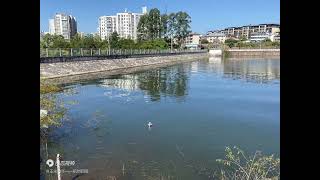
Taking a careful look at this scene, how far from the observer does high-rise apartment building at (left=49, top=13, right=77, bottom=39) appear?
57.7 m

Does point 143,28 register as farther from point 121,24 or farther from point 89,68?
point 89,68

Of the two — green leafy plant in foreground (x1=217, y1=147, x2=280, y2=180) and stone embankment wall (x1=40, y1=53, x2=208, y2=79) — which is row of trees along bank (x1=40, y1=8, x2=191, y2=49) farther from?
green leafy plant in foreground (x1=217, y1=147, x2=280, y2=180)

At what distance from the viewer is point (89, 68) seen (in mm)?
34531

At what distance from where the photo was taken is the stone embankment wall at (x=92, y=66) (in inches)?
1084

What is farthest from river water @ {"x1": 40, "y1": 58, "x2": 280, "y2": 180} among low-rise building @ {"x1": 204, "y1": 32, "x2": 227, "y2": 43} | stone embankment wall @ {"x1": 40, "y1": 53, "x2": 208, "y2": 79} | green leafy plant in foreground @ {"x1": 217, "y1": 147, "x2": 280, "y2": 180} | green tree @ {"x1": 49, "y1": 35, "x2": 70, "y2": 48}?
low-rise building @ {"x1": 204, "y1": 32, "x2": 227, "y2": 43}

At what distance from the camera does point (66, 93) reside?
2122cm

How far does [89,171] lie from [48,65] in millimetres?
21762

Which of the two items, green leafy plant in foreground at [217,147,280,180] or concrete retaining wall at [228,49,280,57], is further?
concrete retaining wall at [228,49,280,57]

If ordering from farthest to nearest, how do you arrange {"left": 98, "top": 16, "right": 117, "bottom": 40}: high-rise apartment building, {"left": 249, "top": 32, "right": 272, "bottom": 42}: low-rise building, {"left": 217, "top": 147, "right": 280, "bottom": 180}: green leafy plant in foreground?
{"left": 249, "top": 32, "right": 272, "bottom": 42}: low-rise building, {"left": 98, "top": 16, "right": 117, "bottom": 40}: high-rise apartment building, {"left": 217, "top": 147, "right": 280, "bottom": 180}: green leafy plant in foreground

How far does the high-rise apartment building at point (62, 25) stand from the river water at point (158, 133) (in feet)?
128

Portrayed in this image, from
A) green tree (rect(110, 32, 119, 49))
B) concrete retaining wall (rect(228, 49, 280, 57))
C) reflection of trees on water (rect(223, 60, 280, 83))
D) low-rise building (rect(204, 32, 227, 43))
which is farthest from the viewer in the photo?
low-rise building (rect(204, 32, 227, 43))

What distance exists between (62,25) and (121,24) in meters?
20.0

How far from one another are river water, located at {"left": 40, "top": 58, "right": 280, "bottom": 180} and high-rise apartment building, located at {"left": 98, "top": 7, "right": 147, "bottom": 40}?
5404 centimetres
